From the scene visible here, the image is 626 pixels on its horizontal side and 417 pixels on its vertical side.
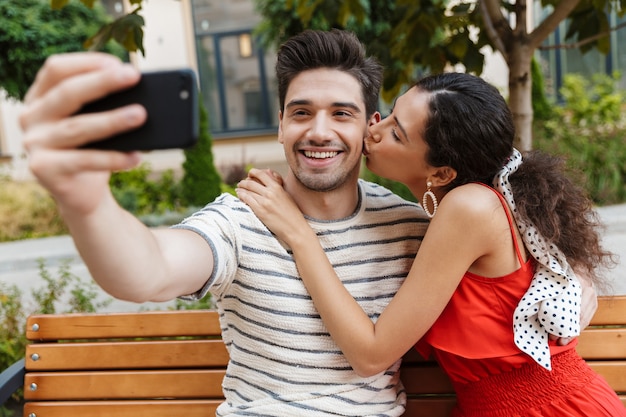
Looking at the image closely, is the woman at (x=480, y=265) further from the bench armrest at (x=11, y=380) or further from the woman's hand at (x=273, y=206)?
the bench armrest at (x=11, y=380)

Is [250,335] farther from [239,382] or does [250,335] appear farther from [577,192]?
[577,192]

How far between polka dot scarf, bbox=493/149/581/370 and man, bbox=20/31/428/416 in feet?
1.17

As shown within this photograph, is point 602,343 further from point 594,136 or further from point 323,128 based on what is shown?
point 594,136

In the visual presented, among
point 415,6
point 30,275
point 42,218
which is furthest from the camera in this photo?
point 42,218

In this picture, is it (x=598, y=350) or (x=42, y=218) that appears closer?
(x=598, y=350)

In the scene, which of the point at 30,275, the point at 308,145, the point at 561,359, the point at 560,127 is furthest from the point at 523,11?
the point at 560,127

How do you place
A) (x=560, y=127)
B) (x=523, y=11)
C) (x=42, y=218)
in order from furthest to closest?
(x=42, y=218) → (x=560, y=127) → (x=523, y=11)

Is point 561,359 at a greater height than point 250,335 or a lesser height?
lesser

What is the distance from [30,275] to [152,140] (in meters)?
7.33

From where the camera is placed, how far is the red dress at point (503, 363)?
171 centimetres

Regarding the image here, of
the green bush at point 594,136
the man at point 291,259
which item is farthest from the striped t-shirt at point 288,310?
the green bush at point 594,136

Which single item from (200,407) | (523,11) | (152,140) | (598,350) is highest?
(523,11)

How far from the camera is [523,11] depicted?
8.66 feet

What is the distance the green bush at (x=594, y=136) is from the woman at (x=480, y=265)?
649 centimetres
